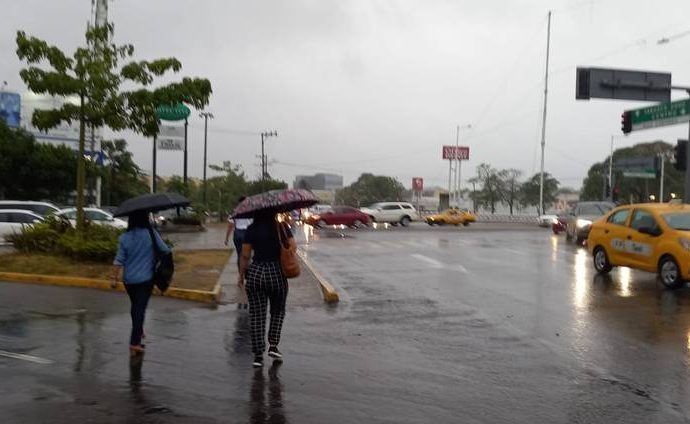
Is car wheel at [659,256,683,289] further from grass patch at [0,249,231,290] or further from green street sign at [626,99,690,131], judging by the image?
green street sign at [626,99,690,131]

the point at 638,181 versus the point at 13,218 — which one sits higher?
the point at 638,181

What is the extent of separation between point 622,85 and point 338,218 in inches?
831

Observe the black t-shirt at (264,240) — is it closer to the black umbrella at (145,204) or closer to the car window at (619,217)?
the black umbrella at (145,204)

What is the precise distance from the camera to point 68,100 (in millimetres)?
16062

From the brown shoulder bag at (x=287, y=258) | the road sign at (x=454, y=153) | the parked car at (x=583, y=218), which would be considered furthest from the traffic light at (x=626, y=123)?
the road sign at (x=454, y=153)

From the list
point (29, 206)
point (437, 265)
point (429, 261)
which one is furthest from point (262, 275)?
point (29, 206)

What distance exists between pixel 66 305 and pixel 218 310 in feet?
7.29

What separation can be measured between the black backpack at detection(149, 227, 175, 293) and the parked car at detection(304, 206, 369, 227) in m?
34.3

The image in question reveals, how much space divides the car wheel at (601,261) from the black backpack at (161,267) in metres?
10.8

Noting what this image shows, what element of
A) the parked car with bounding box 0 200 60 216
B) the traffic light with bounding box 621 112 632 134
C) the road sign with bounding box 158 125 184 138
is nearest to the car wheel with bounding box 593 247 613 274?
the traffic light with bounding box 621 112 632 134

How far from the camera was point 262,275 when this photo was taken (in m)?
6.44

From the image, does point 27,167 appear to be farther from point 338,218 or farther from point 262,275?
point 262,275

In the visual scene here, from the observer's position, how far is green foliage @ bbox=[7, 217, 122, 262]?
44.3 feet

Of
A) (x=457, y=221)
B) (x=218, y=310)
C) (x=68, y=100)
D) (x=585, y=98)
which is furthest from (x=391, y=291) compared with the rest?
(x=457, y=221)
